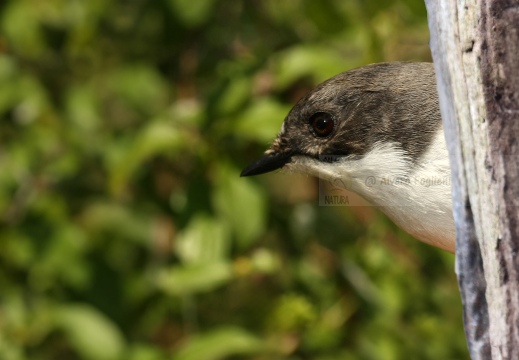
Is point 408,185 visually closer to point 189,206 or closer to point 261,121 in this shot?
point 261,121

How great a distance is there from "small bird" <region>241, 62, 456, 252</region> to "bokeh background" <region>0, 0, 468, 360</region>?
0.27 m

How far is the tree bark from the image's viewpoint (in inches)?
61.9

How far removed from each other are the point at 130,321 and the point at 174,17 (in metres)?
1.37

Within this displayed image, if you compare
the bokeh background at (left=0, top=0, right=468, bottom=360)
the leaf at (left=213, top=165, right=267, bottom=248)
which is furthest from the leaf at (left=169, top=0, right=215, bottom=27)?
the leaf at (left=213, top=165, right=267, bottom=248)

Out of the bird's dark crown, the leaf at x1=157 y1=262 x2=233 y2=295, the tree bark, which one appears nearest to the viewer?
the tree bark

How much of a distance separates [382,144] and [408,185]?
0.19m

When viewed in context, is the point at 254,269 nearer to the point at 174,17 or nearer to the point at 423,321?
the point at 423,321

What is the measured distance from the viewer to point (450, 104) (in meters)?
1.66

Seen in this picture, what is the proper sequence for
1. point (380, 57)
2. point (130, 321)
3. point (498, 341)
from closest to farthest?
1. point (498, 341)
2. point (380, 57)
3. point (130, 321)

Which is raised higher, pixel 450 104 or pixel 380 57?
pixel 380 57

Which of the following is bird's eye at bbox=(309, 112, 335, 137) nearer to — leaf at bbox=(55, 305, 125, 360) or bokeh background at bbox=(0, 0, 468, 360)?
bokeh background at bbox=(0, 0, 468, 360)

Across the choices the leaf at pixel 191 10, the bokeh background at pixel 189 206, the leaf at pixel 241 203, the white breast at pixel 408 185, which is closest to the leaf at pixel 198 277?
the bokeh background at pixel 189 206

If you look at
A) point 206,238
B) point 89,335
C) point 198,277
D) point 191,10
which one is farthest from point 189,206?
point 191,10

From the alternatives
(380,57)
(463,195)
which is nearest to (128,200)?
(380,57)
